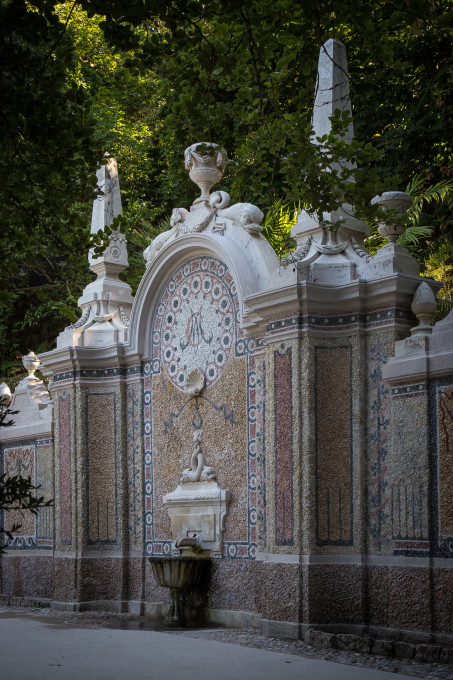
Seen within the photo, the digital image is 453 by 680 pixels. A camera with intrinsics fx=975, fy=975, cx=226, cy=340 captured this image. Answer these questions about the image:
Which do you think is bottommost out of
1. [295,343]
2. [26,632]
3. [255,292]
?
[26,632]

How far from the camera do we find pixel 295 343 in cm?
846

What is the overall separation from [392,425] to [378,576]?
1241mm

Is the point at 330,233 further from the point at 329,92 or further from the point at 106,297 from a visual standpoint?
the point at 106,297

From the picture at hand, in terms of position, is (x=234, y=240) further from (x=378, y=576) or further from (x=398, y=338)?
(x=378, y=576)

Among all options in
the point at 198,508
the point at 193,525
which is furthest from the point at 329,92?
the point at 193,525

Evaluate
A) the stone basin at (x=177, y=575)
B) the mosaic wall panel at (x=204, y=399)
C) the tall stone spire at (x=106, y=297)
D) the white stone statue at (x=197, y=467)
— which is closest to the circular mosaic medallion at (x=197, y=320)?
the mosaic wall panel at (x=204, y=399)

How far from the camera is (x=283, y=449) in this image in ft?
→ 27.9

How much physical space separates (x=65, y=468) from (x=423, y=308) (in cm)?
539

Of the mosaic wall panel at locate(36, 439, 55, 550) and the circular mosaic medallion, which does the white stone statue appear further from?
the mosaic wall panel at locate(36, 439, 55, 550)

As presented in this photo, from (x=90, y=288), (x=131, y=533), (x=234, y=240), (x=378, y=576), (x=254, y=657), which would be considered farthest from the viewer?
(x=90, y=288)

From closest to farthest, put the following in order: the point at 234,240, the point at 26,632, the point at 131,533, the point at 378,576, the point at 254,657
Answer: the point at 254,657
the point at 378,576
the point at 26,632
the point at 234,240
the point at 131,533

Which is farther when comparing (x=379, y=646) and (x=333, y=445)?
(x=333, y=445)

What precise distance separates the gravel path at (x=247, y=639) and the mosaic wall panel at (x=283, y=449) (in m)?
0.88

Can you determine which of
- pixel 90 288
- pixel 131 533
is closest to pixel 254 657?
pixel 131 533
